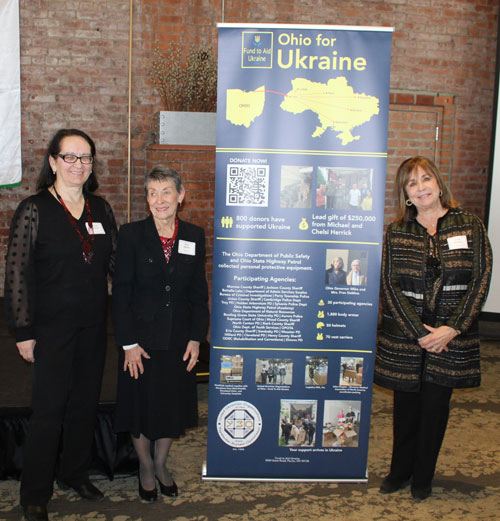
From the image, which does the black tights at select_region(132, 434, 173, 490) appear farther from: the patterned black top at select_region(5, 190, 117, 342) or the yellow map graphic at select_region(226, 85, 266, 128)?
the yellow map graphic at select_region(226, 85, 266, 128)

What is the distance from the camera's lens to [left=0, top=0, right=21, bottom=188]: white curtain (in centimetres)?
480

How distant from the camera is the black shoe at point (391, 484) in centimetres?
268

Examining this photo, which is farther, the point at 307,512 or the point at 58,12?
the point at 58,12

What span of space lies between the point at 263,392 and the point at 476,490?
45.6 inches

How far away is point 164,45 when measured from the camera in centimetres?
507

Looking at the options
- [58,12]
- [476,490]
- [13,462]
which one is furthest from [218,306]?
[58,12]

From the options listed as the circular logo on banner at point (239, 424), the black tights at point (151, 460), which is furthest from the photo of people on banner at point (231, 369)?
the black tights at point (151, 460)

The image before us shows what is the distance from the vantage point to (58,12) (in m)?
4.90

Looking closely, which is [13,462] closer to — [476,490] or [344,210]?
[344,210]

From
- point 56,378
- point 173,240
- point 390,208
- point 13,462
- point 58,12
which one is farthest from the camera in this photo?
point 390,208

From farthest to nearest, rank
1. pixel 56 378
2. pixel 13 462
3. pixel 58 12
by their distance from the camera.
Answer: pixel 58 12, pixel 13 462, pixel 56 378

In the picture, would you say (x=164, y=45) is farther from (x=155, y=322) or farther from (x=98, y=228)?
(x=155, y=322)

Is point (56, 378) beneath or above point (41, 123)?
Result: beneath

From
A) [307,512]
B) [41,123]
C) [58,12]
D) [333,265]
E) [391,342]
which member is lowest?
[307,512]
